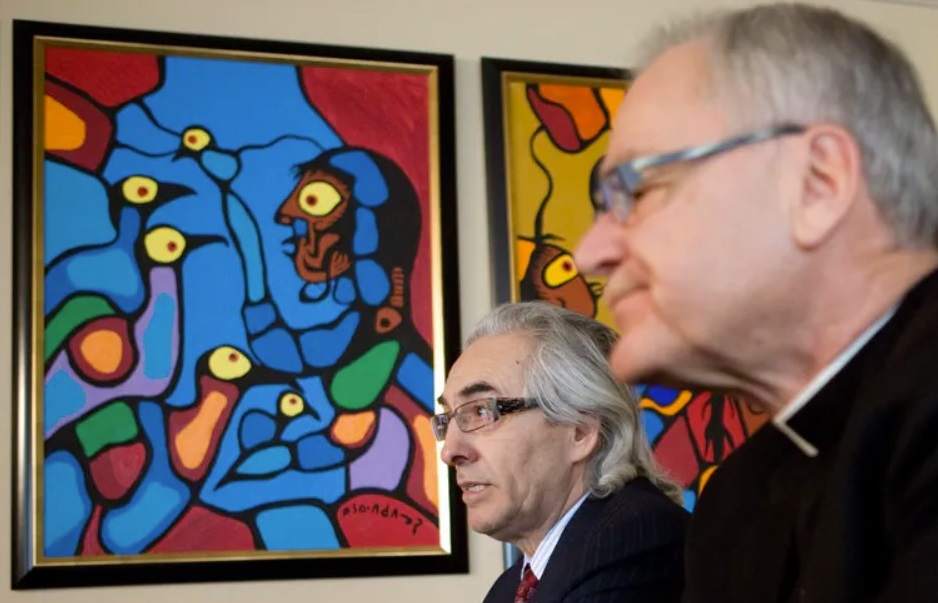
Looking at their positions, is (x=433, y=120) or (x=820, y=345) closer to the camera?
(x=820, y=345)

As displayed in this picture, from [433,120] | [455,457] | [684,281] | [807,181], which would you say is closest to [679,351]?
[684,281]

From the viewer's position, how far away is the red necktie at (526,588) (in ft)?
6.52

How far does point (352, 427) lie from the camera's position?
9.31 feet

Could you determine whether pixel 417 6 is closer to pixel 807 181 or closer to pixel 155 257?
pixel 155 257

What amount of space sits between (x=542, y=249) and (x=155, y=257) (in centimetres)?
98

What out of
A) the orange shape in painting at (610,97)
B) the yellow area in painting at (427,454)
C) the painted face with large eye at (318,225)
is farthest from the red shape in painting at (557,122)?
the yellow area in painting at (427,454)

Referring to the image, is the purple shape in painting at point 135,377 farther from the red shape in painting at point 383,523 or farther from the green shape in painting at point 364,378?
the red shape in painting at point 383,523

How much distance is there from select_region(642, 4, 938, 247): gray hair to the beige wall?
1827 millimetres

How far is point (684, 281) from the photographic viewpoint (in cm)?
105

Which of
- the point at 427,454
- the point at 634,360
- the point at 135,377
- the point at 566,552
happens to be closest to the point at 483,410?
the point at 566,552

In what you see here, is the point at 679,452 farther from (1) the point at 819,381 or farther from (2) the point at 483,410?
(1) the point at 819,381

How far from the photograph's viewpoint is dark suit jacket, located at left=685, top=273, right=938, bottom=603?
2.76 ft

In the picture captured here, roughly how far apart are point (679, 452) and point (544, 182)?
79 cm

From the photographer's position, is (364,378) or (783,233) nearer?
(783,233)
